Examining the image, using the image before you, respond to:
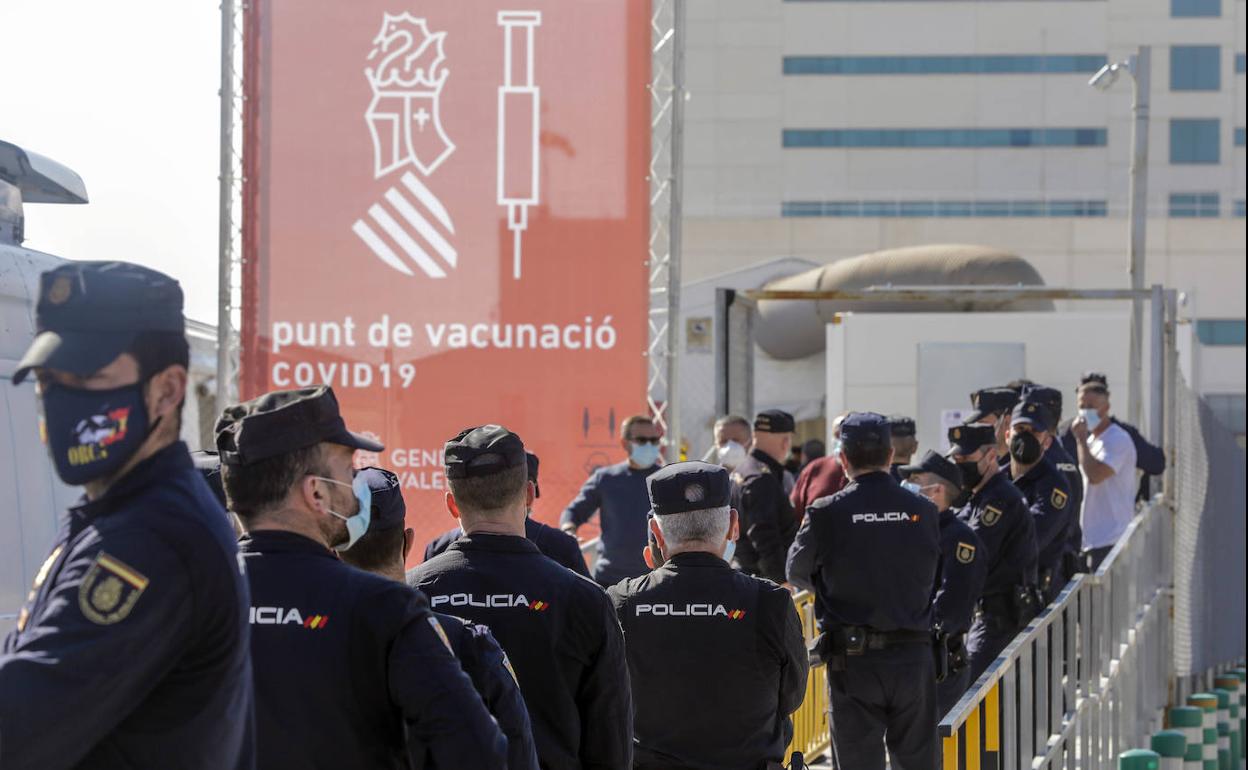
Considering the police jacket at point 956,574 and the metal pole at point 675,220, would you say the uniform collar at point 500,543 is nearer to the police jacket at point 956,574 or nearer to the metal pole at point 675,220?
the police jacket at point 956,574

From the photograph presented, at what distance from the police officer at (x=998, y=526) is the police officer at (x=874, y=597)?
118 cm

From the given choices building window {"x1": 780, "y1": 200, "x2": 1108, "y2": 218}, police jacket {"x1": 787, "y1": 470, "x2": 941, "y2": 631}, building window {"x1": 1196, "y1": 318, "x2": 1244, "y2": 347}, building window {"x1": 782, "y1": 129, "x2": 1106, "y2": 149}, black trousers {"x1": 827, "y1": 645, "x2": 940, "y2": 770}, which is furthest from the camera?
building window {"x1": 782, "y1": 129, "x2": 1106, "y2": 149}

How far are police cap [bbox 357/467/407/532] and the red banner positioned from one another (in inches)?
267

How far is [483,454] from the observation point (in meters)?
3.99

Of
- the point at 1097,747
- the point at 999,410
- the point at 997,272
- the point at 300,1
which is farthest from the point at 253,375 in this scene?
the point at 997,272

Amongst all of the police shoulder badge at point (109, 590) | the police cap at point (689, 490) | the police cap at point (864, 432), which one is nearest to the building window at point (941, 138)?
the police cap at point (864, 432)

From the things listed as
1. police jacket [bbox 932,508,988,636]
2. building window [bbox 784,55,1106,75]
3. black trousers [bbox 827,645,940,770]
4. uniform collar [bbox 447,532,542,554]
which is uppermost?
building window [bbox 784,55,1106,75]

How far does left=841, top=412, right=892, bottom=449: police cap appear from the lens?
267 inches

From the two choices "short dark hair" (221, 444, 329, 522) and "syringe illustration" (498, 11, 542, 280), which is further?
"syringe illustration" (498, 11, 542, 280)

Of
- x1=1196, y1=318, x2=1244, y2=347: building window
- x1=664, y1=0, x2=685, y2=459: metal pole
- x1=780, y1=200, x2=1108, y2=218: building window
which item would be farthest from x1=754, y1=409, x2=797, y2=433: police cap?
x1=1196, y1=318, x2=1244, y2=347: building window

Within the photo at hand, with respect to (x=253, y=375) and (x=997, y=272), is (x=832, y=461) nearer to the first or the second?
(x=253, y=375)

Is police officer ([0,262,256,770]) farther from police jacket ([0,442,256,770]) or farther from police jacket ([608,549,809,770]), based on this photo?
police jacket ([608,549,809,770])

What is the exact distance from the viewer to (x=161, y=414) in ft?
7.65

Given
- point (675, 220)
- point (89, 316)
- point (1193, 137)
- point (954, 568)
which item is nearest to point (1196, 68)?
point (1193, 137)
